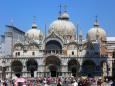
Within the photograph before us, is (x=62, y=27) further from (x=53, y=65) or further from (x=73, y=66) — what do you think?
(x=73, y=66)

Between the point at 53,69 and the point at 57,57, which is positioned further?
the point at 53,69

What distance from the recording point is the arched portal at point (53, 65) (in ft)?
281

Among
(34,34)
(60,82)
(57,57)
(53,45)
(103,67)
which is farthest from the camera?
(34,34)

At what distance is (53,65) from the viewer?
86.1m

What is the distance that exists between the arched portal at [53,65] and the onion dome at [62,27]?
9.60 m

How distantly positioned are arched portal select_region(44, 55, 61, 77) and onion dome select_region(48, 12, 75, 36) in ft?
31.5

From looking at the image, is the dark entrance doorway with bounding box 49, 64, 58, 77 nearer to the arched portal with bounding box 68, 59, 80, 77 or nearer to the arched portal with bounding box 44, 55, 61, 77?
the arched portal with bounding box 44, 55, 61, 77

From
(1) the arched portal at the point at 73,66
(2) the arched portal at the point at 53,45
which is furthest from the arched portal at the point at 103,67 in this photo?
(2) the arched portal at the point at 53,45

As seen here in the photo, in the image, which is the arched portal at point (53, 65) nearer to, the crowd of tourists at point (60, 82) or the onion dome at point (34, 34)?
the onion dome at point (34, 34)

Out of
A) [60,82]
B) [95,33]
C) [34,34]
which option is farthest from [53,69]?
[60,82]

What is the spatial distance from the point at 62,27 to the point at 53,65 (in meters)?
12.9

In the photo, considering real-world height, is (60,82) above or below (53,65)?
below

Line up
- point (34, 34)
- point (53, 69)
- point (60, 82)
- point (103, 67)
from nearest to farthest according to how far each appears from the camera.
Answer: point (60, 82) → point (53, 69) → point (103, 67) → point (34, 34)

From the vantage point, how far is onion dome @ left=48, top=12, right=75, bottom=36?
95.6 metres
